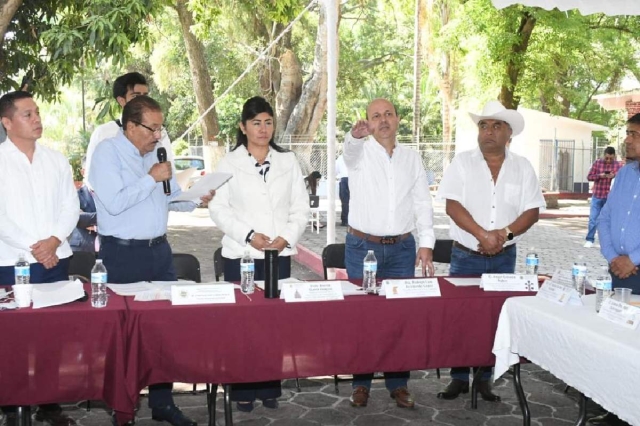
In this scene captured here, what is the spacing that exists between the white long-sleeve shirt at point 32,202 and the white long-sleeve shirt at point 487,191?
2.26 meters

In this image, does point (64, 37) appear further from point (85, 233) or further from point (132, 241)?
point (132, 241)

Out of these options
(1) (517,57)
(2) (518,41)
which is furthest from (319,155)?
(2) (518,41)

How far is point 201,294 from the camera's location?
12.4 feet

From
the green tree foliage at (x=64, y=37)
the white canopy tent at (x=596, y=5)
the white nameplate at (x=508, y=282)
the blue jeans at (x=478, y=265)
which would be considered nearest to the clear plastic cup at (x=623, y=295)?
the white nameplate at (x=508, y=282)

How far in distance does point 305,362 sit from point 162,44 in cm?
2486

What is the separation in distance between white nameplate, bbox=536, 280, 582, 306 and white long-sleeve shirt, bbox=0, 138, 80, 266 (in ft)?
8.46

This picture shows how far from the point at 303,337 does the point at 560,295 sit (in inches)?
50.2

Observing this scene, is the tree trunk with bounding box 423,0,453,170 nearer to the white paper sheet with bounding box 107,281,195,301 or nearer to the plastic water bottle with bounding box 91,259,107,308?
the white paper sheet with bounding box 107,281,195,301

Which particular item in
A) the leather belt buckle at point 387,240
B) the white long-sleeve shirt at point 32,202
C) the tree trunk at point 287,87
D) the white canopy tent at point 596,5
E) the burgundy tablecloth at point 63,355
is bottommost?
the burgundy tablecloth at point 63,355

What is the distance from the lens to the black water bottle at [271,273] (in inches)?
153

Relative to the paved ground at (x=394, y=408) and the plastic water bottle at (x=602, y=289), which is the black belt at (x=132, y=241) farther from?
the plastic water bottle at (x=602, y=289)

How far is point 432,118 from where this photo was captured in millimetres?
47938

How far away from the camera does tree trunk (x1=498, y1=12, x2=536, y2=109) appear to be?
1608cm

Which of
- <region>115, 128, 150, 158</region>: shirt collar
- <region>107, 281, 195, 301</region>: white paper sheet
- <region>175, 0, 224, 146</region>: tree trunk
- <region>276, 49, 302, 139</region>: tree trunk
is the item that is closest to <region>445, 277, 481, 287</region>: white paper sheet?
<region>107, 281, 195, 301</region>: white paper sheet
